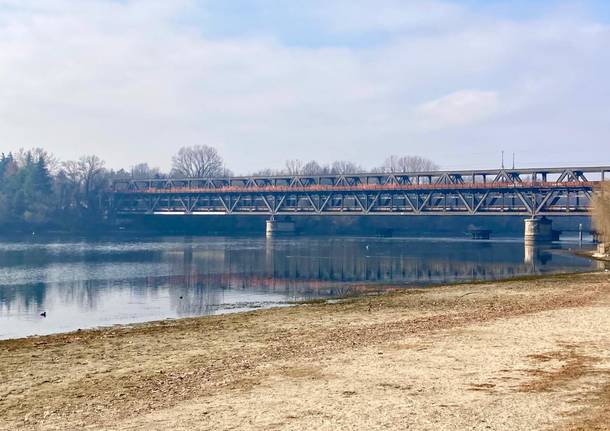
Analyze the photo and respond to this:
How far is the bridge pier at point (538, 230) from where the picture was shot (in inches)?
4671

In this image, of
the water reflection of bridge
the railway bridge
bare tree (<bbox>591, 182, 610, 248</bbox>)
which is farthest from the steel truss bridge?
the water reflection of bridge

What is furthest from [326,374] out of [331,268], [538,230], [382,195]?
[382,195]

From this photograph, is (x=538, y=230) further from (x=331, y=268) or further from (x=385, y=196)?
(x=331, y=268)

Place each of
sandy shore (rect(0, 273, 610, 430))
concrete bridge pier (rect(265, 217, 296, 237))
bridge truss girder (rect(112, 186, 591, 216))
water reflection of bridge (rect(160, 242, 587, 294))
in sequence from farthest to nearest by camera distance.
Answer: concrete bridge pier (rect(265, 217, 296, 237)) → bridge truss girder (rect(112, 186, 591, 216)) → water reflection of bridge (rect(160, 242, 587, 294)) → sandy shore (rect(0, 273, 610, 430))

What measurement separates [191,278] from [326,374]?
1547 inches

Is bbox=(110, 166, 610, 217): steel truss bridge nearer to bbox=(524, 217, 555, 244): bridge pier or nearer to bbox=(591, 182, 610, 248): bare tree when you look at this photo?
bbox=(524, 217, 555, 244): bridge pier

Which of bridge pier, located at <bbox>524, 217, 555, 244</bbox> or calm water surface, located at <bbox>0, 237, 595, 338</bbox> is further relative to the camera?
bridge pier, located at <bbox>524, 217, 555, 244</bbox>

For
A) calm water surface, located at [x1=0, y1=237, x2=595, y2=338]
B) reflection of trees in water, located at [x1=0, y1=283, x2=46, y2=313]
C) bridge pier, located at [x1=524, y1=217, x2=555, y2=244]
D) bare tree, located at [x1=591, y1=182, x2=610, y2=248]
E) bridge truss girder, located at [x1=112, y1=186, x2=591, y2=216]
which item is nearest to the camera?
calm water surface, located at [x1=0, y1=237, x2=595, y2=338]

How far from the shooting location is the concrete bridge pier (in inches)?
5994

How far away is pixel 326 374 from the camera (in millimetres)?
16281

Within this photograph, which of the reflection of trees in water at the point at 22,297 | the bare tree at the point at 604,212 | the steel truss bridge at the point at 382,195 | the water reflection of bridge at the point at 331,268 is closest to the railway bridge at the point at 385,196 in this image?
the steel truss bridge at the point at 382,195

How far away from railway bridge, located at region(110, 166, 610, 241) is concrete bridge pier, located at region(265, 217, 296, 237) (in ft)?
0.69

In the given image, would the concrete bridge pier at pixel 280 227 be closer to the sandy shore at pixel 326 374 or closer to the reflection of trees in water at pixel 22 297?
the reflection of trees in water at pixel 22 297

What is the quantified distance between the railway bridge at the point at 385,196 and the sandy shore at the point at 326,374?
288 feet
